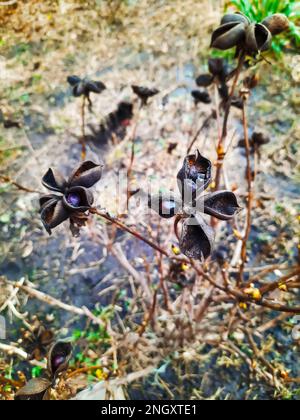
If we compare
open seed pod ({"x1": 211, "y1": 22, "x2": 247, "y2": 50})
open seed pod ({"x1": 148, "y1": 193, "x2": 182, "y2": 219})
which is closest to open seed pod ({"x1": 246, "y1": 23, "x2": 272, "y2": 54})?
open seed pod ({"x1": 211, "y1": 22, "x2": 247, "y2": 50})

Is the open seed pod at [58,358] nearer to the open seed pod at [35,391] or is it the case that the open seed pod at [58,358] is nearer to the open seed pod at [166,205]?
the open seed pod at [35,391]

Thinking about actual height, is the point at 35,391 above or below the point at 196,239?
below

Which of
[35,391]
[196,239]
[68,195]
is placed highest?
[68,195]

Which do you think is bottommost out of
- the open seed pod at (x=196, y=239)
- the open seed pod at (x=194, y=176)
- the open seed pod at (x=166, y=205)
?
the open seed pod at (x=196, y=239)

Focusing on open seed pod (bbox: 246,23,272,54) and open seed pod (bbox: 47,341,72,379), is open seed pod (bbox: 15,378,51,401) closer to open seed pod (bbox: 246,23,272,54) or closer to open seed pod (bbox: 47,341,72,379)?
open seed pod (bbox: 47,341,72,379)

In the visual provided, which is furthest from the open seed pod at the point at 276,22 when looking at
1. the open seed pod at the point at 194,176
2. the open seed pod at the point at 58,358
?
the open seed pod at the point at 58,358

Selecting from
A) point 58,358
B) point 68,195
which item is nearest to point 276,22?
point 68,195

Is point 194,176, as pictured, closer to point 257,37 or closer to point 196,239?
point 196,239
